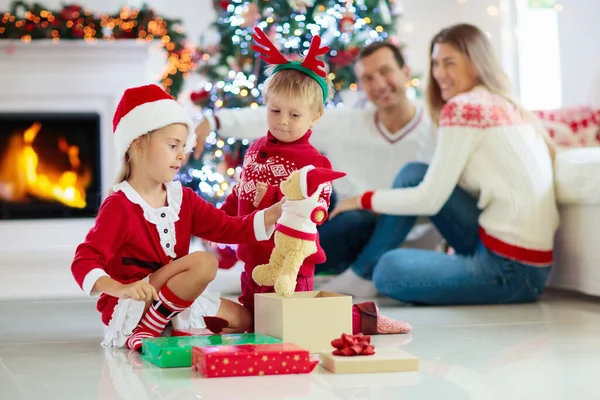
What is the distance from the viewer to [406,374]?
63.1 inches

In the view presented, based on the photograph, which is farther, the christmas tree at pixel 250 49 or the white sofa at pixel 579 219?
the christmas tree at pixel 250 49

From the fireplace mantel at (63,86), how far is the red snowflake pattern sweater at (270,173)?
3193 millimetres

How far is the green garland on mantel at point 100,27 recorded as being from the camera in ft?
16.7

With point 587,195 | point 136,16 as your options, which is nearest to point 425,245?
point 587,195

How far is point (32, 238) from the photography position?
5305 millimetres

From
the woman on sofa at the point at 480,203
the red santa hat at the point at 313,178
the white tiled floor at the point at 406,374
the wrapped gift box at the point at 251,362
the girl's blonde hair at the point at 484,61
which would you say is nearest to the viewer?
the white tiled floor at the point at 406,374

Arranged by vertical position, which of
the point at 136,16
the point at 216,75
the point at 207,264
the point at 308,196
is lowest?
the point at 207,264

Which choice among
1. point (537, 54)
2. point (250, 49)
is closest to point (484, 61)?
point (250, 49)

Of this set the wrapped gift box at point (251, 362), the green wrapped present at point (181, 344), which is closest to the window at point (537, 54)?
the green wrapped present at point (181, 344)

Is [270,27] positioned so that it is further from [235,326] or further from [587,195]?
[235,326]

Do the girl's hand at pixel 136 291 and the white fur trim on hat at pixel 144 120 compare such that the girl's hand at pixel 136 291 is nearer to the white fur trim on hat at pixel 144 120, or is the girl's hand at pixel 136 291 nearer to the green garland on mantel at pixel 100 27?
the white fur trim on hat at pixel 144 120

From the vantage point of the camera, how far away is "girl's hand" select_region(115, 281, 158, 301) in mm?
1795

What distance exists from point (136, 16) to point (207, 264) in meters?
3.59

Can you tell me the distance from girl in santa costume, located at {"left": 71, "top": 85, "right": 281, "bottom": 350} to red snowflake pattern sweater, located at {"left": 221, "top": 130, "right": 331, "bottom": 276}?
10 cm
